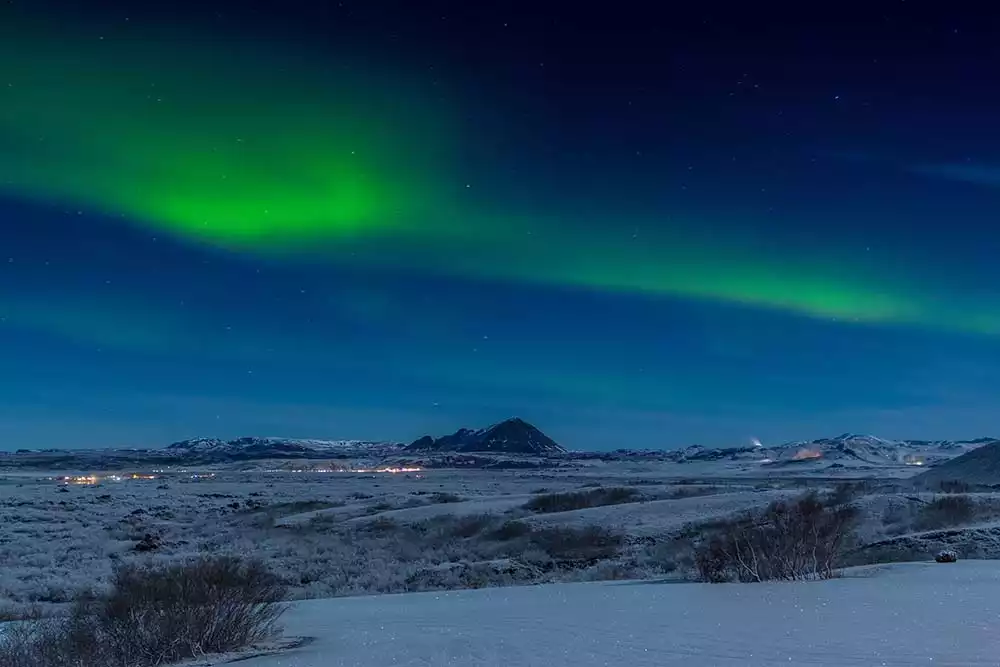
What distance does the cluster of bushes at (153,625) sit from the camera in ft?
39.0

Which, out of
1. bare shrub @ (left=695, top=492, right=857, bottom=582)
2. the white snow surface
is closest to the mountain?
bare shrub @ (left=695, top=492, right=857, bottom=582)

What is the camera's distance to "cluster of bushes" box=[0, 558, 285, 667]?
1189 centimetres

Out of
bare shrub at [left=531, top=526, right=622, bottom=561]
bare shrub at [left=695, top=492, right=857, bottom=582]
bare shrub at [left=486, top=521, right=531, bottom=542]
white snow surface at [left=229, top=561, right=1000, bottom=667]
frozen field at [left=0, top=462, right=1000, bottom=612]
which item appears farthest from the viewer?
bare shrub at [left=486, top=521, right=531, bottom=542]

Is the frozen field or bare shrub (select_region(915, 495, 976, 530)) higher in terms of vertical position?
bare shrub (select_region(915, 495, 976, 530))

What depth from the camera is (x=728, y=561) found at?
61.1 feet

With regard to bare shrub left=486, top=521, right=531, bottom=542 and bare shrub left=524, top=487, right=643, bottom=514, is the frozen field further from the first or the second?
bare shrub left=524, top=487, right=643, bottom=514

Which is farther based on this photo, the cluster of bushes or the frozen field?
the frozen field

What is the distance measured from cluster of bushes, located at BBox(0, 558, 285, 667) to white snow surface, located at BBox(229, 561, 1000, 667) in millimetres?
1144

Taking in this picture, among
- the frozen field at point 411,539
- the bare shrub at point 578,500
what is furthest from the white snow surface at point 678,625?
the bare shrub at point 578,500

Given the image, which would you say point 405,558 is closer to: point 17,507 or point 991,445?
point 17,507

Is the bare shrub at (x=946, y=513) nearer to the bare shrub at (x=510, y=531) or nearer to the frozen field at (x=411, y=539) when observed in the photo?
the frozen field at (x=411, y=539)

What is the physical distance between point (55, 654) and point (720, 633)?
864 cm

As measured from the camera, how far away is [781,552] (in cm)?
1830

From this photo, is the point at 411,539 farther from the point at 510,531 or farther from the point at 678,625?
the point at 678,625
